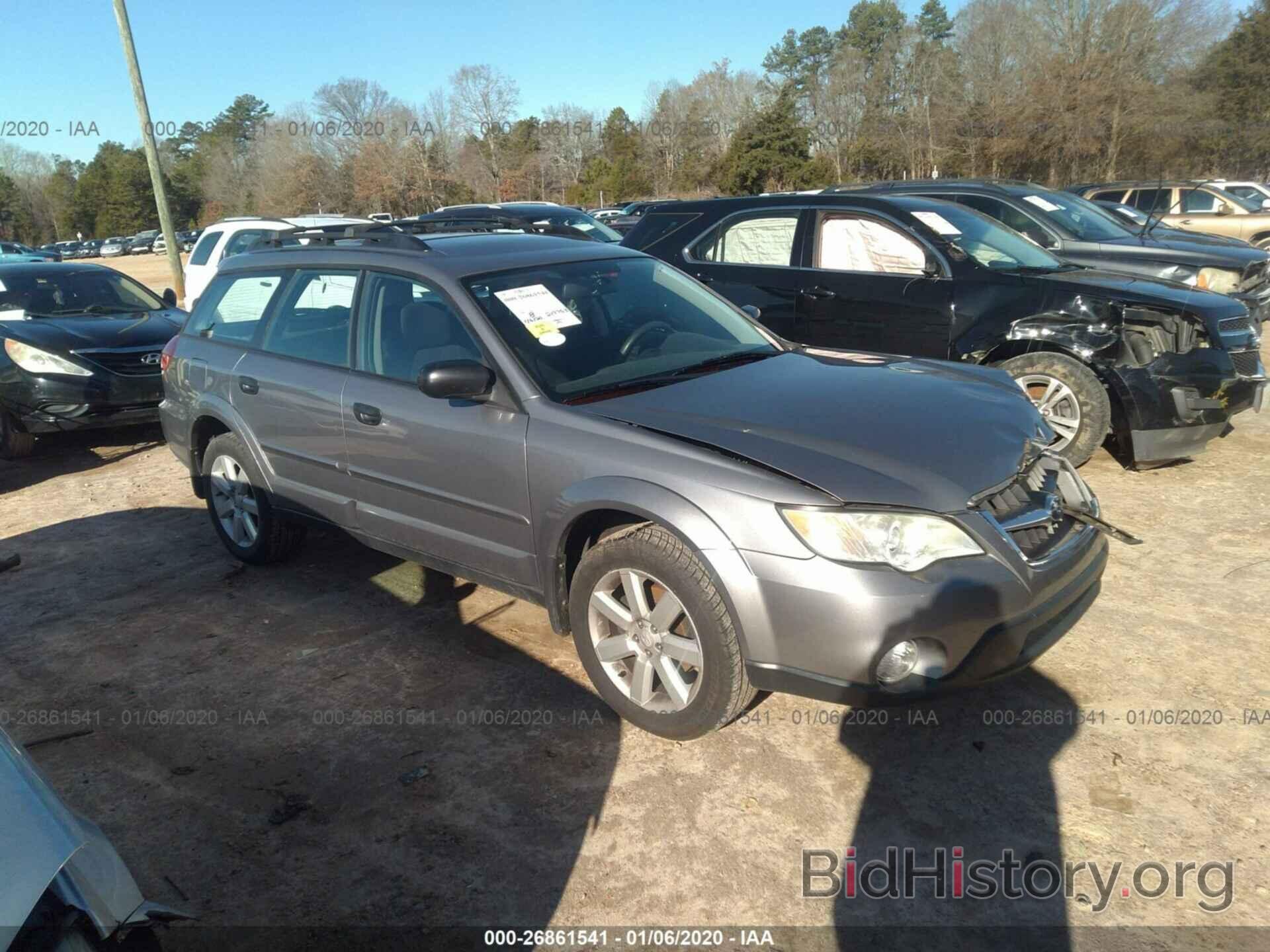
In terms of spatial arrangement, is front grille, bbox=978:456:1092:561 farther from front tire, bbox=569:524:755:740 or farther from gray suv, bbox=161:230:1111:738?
front tire, bbox=569:524:755:740

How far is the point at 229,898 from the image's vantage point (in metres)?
2.72

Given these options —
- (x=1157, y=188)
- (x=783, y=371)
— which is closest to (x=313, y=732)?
(x=783, y=371)

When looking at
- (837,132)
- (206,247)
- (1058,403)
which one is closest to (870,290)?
(1058,403)

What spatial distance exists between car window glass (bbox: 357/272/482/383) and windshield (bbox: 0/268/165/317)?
5905 mm

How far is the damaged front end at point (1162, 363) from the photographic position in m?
5.70

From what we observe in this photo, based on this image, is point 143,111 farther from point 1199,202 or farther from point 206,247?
point 1199,202

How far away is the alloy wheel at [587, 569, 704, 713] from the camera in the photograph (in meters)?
3.18

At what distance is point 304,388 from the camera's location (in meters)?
4.48

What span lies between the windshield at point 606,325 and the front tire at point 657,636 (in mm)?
740

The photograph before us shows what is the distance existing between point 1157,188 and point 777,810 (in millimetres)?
16675

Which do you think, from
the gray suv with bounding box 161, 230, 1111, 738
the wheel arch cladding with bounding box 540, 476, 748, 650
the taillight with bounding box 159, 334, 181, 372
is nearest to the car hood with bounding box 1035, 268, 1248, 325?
the gray suv with bounding box 161, 230, 1111, 738

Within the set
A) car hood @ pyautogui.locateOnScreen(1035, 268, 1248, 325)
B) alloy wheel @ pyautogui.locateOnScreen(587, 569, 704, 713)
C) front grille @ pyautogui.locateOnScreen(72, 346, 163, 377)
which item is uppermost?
car hood @ pyautogui.locateOnScreen(1035, 268, 1248, 325)

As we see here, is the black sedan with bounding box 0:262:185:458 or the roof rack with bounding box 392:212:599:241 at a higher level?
the roof rack with bounding box 392:212:599:241

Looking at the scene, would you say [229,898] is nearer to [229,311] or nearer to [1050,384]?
[229,311]
